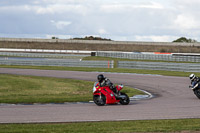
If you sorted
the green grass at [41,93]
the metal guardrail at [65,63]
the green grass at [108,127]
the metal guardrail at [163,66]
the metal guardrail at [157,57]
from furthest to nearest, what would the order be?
1. the metal guardrail at [157,57]
2. the metal guardrail at [65,63]
3. the metal guardrail at [163,66]
4. the green grass at [41,93]
5. the green grass at [108,127]

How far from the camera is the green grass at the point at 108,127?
10.4 metres

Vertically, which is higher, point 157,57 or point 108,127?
point 157,57

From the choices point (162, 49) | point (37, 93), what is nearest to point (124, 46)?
point (162, 49)

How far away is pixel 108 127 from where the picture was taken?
11.0 m

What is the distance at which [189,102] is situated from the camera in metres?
17.8

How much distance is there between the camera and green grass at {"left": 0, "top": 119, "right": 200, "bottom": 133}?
10.4 metres

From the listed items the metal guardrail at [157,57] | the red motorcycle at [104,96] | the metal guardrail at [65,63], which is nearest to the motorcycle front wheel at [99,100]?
the red motorcycle at [104,96]

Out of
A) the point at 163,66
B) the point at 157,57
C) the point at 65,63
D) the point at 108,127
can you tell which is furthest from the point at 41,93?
the point at 157,57

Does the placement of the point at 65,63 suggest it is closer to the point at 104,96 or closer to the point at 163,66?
the point at 163,66

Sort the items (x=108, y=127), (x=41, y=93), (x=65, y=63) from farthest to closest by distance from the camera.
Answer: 1. (x=65, y=63)
2. (x=41, y=93)
3. (x=108, y=127)

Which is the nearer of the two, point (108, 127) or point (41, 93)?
point (108, 127)

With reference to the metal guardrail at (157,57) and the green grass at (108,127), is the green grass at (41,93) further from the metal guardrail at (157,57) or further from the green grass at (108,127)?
the metal guardrail at (157,57)

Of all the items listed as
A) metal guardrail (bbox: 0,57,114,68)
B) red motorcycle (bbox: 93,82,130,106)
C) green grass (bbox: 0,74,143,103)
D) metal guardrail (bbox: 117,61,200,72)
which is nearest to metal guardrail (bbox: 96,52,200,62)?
metal guardrail (bbox: 117,61,200,72)

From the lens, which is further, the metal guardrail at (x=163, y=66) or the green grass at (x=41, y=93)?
the metal guardrail at (x=163, y=66)
